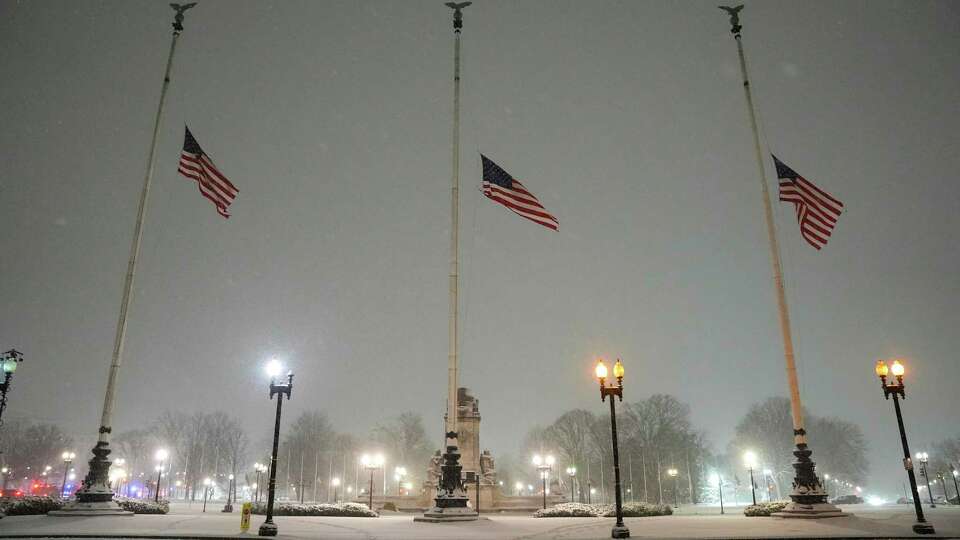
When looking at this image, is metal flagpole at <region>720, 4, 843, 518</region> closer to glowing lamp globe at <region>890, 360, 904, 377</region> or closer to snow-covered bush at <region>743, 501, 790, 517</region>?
snow-covered bush at <region>743, 501, 790, 517</region>

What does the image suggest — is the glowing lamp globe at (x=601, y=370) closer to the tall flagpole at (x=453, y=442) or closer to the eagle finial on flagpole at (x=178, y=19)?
the tall flagpole at (x=453, y=442)

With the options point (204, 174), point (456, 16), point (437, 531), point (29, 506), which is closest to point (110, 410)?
point (29, 506)

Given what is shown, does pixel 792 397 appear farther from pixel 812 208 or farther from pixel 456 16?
pixel 456 16

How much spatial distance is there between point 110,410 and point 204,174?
1091cm

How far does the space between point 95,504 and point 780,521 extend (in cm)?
2637

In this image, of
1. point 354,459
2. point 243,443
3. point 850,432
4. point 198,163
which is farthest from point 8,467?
point 850,432

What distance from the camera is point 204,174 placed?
27453 millimetres

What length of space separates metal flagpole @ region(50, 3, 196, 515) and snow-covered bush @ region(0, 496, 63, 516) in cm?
191

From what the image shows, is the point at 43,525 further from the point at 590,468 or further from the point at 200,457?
the point at 200,457

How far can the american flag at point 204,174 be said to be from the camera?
27.2 metres

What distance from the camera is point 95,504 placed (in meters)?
24.3

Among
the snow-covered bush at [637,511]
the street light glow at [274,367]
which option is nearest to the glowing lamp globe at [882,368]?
the snow-covered bush at [637,511]

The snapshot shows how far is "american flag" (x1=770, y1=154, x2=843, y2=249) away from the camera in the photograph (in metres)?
26.5

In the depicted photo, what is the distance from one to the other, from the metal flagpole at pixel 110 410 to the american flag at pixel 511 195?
51.9 feet
